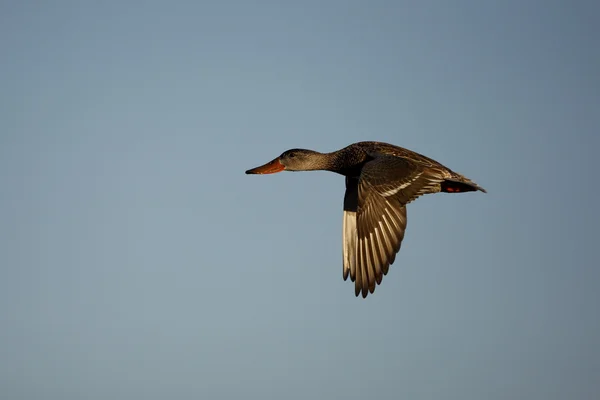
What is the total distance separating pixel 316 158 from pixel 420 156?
2650 millimetres

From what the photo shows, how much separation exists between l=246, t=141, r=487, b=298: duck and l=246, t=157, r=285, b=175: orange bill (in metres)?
1.78

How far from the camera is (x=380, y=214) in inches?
696

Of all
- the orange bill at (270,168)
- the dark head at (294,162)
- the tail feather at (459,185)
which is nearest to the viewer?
the tail feather at (459,185)

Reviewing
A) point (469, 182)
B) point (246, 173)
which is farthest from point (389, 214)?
point (246, 173)

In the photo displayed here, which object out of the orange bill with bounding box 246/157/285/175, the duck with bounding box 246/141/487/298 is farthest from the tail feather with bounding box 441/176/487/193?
the orange bill with bounding box 246/157/285/175

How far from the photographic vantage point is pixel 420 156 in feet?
64.4

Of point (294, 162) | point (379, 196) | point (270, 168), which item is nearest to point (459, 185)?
point (379, 196)

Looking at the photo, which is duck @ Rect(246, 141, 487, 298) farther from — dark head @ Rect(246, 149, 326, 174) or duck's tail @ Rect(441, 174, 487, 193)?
dark head @ Rect(246, 149, 326, 174)

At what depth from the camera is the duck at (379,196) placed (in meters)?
17.5

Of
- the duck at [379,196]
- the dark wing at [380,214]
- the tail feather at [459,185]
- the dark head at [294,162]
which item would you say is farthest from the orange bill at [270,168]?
the tail feather at [459,185]

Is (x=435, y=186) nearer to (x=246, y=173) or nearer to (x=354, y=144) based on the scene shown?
(x=354, y=144)

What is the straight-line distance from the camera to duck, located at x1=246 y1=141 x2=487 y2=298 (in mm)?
17453

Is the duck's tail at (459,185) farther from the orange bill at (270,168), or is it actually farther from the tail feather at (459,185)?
the orange bill at (270,168)

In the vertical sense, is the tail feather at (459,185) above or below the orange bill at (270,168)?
below
